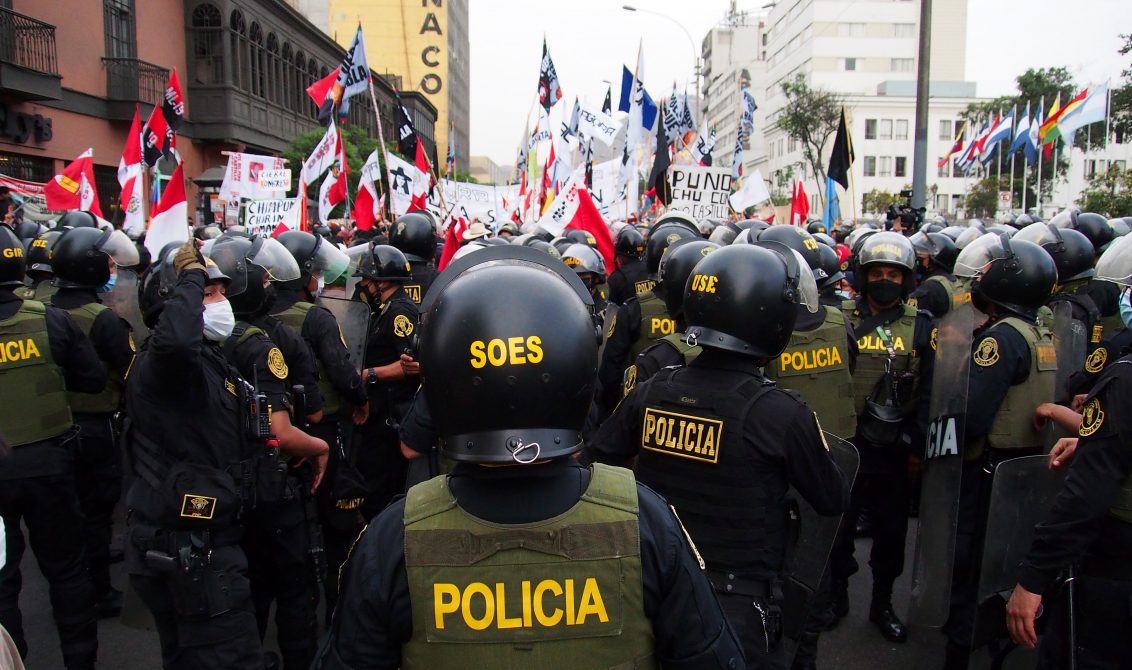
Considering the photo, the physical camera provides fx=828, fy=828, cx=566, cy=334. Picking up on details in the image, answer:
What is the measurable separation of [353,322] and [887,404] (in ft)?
12.1

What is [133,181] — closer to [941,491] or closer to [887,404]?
[887,404]

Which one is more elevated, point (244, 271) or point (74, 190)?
point (74, 190)

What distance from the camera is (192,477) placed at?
352 centimetres

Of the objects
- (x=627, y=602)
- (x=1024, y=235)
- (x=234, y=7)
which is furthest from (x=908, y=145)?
(x=627, y=602)

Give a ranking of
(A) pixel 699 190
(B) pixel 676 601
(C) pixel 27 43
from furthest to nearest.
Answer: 1. (C) pixel 27 43
2. (A) pixel 699 190
3. (B) pixel 676 601

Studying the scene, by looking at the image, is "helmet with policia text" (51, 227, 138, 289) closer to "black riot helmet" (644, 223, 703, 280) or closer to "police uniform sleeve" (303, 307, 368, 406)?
"police uniform sleeve" (303, 307, 368, 406)

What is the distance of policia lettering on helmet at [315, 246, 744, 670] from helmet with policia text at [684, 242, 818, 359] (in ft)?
4.69

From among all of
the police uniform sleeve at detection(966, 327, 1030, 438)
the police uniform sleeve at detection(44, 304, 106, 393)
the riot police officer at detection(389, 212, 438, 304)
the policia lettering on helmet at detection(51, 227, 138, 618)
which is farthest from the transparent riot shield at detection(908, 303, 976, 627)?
the policia lettering on helmet at detection(51, 227, 138, 618)

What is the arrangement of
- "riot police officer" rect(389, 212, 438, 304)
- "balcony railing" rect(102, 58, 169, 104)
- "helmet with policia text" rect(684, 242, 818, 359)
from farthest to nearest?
"balcony railing" rect(102, 58, 169, 104) → "riot police officer" rect(389, 212, 438, 304) → "helmet with policia text" rect(684, 242, 818, 359)

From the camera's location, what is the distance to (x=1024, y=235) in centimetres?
629

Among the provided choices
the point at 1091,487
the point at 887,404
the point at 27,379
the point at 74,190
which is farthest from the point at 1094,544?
the point at 74,190

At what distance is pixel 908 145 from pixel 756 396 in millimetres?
84641

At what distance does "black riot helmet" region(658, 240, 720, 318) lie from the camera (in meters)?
4.78

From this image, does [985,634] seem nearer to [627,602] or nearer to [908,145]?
[627,602]
